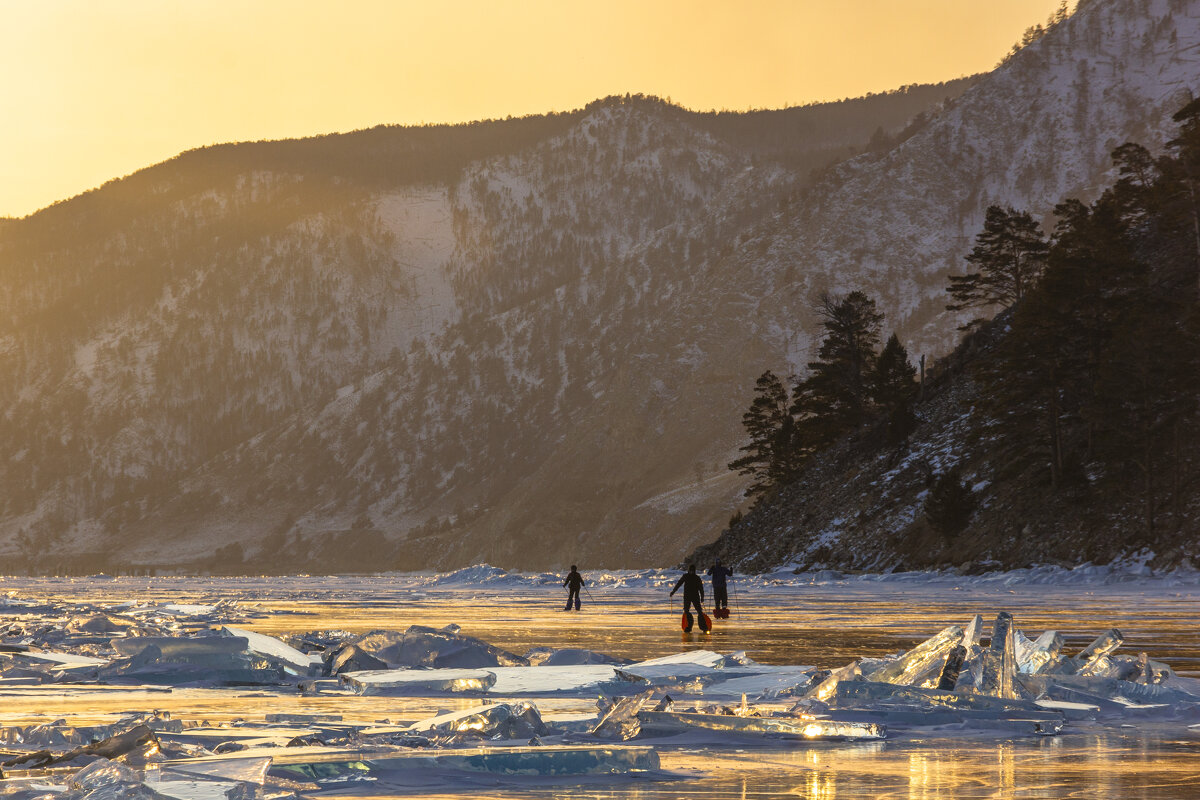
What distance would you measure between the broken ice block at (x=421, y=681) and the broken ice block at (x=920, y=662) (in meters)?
4.19

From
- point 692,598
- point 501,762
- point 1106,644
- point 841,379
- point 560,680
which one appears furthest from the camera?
point 841,379

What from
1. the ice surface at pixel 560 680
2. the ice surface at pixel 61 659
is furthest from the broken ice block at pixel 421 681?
the ice surface at pixel 61 659

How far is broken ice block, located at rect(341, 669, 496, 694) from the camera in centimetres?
1473

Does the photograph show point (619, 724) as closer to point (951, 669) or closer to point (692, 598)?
point (951, 669)

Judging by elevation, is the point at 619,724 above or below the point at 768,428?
below

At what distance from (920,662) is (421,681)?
5.48 m

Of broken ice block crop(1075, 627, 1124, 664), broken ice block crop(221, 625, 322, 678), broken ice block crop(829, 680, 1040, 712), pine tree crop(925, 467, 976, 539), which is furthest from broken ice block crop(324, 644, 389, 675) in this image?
pine tree crop(925, 467, 976, 539)

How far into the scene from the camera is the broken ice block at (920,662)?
12586mm

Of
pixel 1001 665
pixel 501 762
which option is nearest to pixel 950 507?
pixel 1001 665

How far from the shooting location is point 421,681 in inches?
600

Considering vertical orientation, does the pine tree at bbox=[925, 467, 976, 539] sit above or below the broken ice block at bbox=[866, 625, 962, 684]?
above

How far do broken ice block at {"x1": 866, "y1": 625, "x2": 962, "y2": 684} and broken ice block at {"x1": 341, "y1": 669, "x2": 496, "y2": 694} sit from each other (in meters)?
4.19

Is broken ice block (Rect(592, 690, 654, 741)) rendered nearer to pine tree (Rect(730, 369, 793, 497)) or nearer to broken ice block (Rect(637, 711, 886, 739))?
broken ice block (Rect(637, 711, 886, 739))

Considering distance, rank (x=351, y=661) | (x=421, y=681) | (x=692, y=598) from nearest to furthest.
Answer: (x=421, y=681)
(x=351, y=661)
(x=692, y=598)
